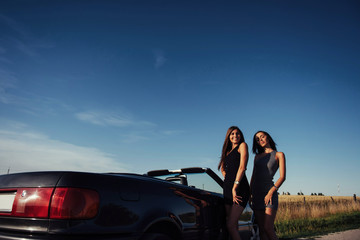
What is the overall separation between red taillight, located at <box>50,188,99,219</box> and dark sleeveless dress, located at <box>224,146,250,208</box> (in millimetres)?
1894

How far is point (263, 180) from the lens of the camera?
11.7ft

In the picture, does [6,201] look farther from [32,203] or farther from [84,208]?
[84,208]

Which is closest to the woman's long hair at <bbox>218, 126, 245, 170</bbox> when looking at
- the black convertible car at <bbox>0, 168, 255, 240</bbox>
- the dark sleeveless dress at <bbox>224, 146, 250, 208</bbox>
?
the dark sleeveless dress at <bbox>224, 146, 250, 208</bbox>

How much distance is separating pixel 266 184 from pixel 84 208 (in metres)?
2.70

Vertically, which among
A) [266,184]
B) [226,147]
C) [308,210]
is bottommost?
[308,210]

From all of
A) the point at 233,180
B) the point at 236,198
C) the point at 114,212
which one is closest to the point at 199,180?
the point at 233,180

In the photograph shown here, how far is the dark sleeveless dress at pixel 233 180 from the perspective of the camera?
3.04 meters

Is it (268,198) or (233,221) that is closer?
(233,221)

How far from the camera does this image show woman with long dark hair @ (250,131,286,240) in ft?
11.0

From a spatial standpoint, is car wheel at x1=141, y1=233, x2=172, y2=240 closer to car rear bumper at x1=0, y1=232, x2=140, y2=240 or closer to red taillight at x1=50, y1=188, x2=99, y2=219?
car rear bumper at x1=0, y1=232, x2=140, y2=240

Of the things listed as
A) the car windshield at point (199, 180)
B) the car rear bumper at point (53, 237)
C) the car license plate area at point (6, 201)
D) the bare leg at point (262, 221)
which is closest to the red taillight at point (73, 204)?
the car rear bumper at point (53, 237)

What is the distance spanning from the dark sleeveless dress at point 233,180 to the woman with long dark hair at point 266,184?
478 mm

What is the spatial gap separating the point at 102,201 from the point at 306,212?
492 inches

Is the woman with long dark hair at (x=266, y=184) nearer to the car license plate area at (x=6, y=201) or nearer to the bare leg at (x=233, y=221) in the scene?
the bare leg at (x=233, y=221)
